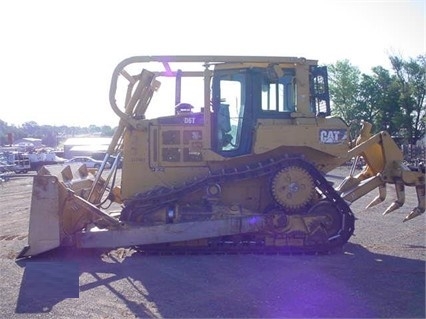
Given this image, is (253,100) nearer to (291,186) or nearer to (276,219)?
(291,186)

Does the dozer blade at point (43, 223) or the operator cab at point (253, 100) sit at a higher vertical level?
the operator cab at point (253, 100)

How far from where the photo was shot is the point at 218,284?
23.0 feet

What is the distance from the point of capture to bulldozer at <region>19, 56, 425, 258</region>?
874 centimetres

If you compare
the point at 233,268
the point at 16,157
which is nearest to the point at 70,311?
the point at 233,268

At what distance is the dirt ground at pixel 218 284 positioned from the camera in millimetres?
5992

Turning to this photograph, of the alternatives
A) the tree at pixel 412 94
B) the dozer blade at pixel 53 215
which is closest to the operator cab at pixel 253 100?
the dozer blade at pixel 53 215

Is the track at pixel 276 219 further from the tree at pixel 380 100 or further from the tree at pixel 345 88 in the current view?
the tree at pixel 345 88

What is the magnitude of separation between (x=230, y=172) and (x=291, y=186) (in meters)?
1.06

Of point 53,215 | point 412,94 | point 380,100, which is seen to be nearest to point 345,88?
point 380,100

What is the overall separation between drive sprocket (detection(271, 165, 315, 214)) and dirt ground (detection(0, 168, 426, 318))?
3.03ft

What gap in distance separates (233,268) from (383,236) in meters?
4.03

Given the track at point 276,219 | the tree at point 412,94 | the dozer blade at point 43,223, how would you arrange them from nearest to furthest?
1. the dozer blade at point 43,223
2. the track at point 276,219
3. the tree at point 412,94

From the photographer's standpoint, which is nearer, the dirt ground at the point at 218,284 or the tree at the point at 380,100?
the dirt ground at the point at 218,284

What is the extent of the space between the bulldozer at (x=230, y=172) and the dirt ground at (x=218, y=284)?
40cm
